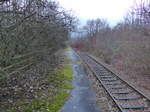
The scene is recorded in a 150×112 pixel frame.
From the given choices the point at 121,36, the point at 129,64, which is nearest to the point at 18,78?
the point at 129,64

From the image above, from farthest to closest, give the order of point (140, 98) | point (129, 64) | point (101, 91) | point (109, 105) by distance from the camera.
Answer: point (129, 64)
point (101, 91)
point (140, 98)
point (109, 105)

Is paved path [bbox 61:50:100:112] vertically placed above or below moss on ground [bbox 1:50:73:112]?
below

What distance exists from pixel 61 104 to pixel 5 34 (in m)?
3.60

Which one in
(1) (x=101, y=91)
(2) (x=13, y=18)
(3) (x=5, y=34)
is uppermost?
(2) (x=13, y=18)

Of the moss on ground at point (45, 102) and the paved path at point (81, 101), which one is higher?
the moss on ground at point (45, 102)

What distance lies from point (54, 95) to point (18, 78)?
9.29 feet

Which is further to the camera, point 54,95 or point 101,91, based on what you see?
point 101,91

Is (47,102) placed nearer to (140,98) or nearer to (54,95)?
(54,95)

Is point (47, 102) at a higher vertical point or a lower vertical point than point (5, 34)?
lower

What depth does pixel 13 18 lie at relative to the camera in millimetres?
8242

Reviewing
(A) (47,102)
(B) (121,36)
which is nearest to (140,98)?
(A) (47,102)

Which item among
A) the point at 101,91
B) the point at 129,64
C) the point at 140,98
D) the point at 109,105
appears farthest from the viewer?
the point at 129,64

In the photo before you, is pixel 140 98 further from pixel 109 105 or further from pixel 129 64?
pixel 129 64

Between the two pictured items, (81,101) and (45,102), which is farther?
(81,101)
